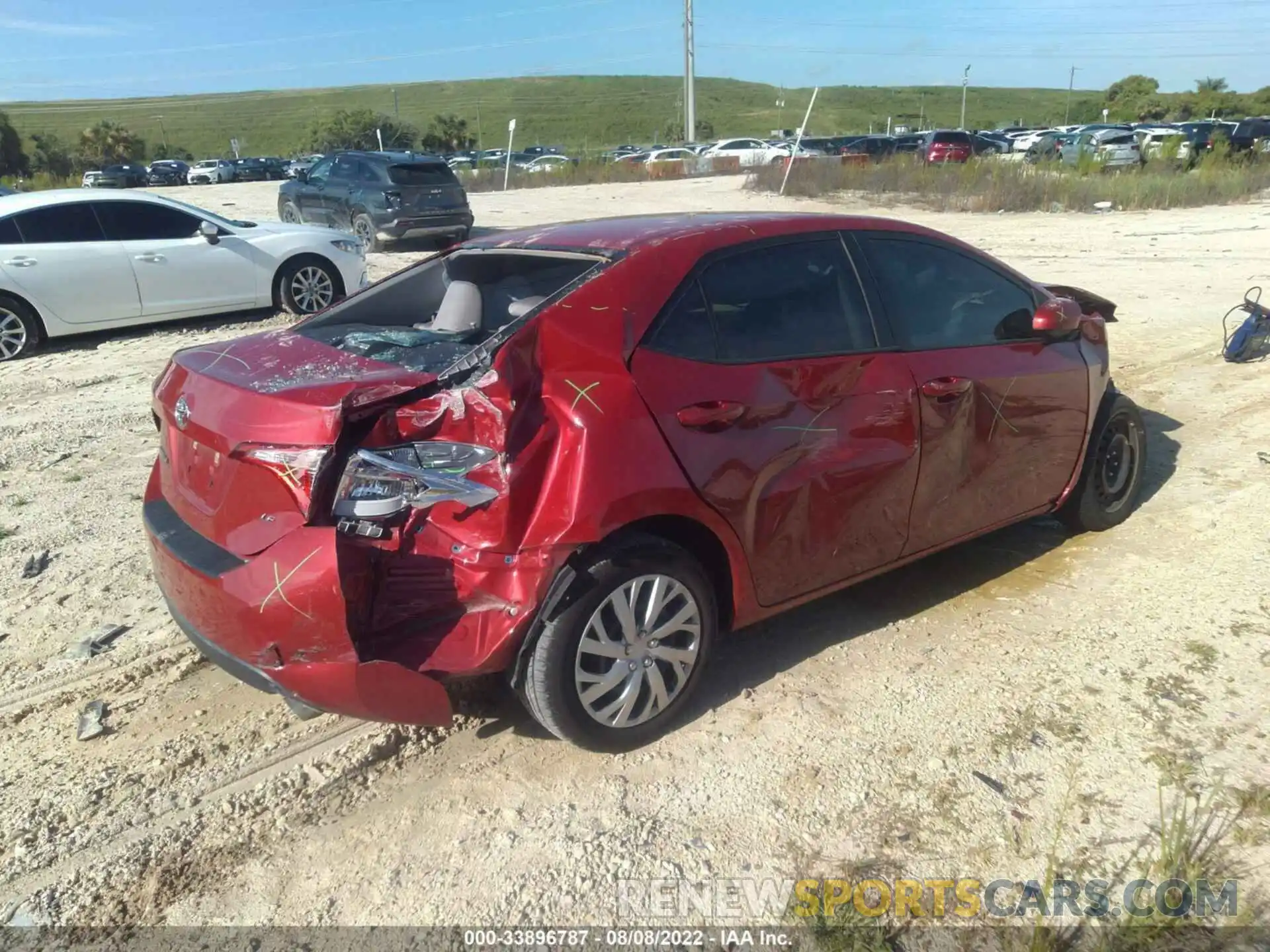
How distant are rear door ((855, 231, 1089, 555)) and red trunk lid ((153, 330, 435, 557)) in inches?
79.8

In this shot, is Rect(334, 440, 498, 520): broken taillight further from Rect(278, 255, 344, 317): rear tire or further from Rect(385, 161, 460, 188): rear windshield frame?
Rect(385, 161, 460, 188): rear windshield frame

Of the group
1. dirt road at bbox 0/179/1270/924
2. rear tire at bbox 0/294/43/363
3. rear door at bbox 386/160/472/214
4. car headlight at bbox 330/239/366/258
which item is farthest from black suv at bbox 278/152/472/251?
dirt road at bbox 0/179/1270/924

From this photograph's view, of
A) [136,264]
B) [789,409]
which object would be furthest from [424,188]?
[789,409]

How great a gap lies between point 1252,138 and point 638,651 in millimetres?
37095

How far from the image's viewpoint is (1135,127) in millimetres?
41281

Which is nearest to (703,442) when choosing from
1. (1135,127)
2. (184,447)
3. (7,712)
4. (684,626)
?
(684,626)

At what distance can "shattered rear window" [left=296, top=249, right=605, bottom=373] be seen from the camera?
335cm

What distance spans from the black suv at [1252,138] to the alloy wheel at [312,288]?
88.5 feet

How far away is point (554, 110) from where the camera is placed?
397 ft

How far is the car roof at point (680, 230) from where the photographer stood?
3453 millimetres

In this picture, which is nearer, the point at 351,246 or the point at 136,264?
the point at 136,264

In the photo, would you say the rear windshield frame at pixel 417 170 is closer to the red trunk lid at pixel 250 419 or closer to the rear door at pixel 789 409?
the red trunk lid at pixel 250 419

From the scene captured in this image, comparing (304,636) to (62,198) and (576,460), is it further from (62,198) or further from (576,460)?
(62,198)

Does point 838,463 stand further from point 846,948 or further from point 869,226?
point 846,948
